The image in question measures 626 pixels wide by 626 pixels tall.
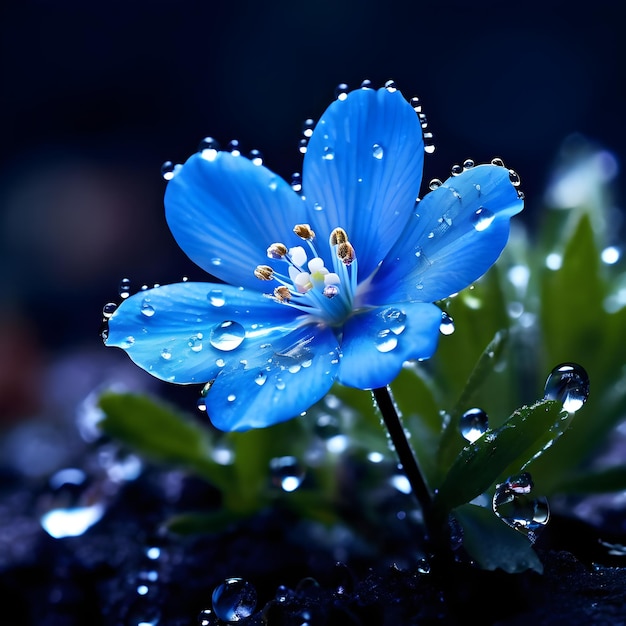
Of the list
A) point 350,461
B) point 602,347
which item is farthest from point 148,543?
point 602,347

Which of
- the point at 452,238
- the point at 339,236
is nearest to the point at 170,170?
the point at 339,236

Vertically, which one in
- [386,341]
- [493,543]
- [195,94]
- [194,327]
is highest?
[195,94]

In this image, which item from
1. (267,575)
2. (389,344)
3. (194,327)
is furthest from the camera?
(267,575)

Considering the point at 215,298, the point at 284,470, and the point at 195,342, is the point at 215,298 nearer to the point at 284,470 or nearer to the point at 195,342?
the point at 195,342

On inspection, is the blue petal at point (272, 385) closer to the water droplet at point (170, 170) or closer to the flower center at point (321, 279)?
the flower center at point (321, 279)

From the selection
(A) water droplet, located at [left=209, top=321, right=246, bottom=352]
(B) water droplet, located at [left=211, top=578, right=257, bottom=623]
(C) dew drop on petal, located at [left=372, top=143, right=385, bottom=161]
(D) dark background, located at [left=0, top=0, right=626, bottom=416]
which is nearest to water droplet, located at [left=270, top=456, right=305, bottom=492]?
(B) water droplet, located at [left=211, top=578, right=257, bottom=623]

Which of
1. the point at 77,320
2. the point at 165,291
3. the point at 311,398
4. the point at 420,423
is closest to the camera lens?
the point at 311,398

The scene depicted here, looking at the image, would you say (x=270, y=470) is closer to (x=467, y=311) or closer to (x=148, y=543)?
(x=148, y=543)

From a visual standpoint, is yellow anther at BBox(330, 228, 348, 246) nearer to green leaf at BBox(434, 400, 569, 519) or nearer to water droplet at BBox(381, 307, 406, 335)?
water droplet at BBox(381, 307, 406, 335)
